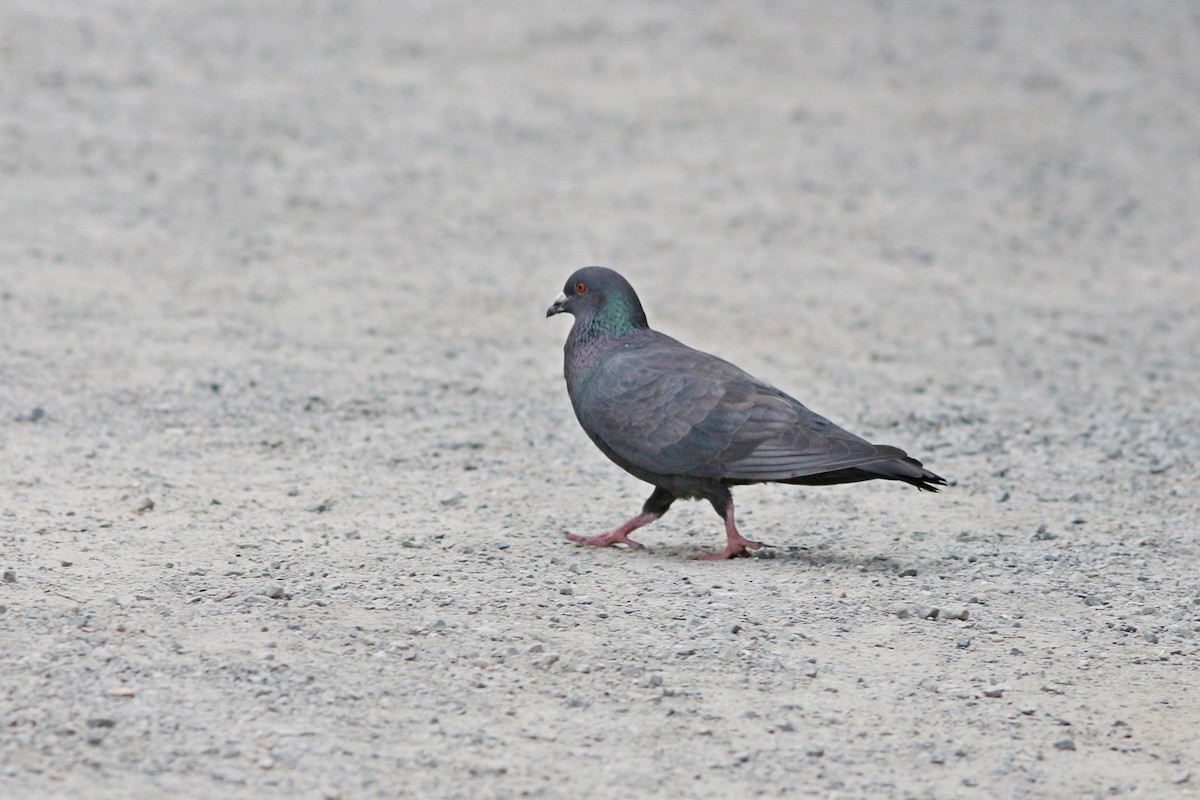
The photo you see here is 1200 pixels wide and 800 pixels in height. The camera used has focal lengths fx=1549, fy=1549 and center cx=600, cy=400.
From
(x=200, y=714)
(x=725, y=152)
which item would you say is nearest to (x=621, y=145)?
(x=725, y=152)

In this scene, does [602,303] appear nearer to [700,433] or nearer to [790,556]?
[700,433]

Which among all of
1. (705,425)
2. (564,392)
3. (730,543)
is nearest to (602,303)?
(705,425)

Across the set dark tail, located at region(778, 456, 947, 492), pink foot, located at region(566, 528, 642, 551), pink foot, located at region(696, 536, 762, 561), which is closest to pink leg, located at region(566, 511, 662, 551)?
pink foot, located at region(566, 528, 642, 551)

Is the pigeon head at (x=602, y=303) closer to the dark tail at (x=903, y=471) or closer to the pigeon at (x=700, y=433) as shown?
the pigeon at (x=700, y=433)

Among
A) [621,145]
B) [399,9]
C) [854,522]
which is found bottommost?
[854,522]

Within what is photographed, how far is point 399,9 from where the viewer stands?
16.5 m

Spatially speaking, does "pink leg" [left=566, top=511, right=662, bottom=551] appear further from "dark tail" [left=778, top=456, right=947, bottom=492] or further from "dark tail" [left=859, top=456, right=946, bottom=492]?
"dark tail" [left=859, top=456, right=946, bottom=492]

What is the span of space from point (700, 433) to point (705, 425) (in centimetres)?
4

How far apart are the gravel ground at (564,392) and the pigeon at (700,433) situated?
32 centimetres

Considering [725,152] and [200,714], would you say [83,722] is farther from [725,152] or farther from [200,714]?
[725,152]

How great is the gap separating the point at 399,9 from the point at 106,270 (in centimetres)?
709

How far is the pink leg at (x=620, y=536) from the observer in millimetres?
5957

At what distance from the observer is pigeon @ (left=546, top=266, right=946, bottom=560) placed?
558 cm

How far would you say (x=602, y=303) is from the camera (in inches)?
243
